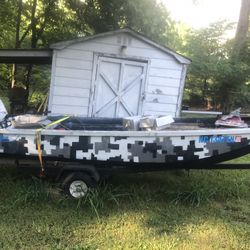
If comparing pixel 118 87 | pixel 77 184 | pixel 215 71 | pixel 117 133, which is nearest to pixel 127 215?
pixel 77 184

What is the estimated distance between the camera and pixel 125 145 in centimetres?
509

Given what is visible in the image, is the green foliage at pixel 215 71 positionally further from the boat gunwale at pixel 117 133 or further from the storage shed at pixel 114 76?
the boat gunwale at pixel 117 133

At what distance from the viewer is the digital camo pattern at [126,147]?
5035 mm

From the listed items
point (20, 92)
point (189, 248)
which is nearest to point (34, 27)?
point (20, 92)

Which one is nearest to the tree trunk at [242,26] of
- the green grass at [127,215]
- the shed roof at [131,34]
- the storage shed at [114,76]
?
the shed roof at [131,34]

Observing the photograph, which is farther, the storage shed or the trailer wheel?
the storage shed

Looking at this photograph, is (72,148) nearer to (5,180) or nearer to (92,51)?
(5,180)

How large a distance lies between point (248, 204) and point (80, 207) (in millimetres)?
2486

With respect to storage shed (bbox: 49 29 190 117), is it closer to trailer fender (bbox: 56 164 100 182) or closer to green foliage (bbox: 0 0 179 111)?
green foliage (bbox: 0 0 179 111)

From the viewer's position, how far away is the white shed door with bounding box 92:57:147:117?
8.48 metres

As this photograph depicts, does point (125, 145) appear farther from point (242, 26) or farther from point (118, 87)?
point (242, 26)

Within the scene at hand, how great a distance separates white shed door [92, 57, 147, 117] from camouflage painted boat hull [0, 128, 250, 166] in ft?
A: 11.5

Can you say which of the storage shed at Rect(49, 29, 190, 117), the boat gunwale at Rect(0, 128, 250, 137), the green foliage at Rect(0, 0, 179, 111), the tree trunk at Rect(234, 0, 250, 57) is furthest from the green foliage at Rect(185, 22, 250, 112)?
the boat gunwale at Rect(0, 128, 250, 137)

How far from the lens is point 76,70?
27.3 feet
